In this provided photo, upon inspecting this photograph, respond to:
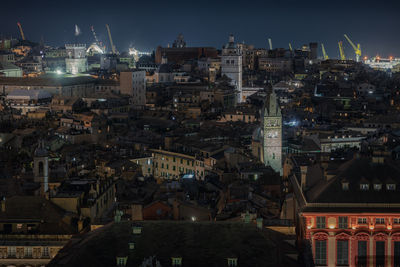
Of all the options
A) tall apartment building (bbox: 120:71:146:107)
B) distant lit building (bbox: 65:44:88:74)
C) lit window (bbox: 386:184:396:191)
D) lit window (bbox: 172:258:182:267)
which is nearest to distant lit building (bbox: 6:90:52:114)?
tall apartment building (bbox: 120:71:146:107)

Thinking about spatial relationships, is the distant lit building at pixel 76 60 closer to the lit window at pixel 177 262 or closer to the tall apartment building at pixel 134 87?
the tall apartment building at pixel 134 87

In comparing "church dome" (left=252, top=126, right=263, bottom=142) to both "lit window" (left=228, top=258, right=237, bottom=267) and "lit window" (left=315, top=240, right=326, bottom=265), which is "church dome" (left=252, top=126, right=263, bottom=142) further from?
"lit window" (left=228, top=258, right=237, bottom=267)

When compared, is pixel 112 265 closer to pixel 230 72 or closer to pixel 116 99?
pixel 116 99

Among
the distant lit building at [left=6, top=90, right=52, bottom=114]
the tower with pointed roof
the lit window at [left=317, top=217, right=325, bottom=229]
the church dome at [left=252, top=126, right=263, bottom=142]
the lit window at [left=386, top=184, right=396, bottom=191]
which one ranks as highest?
the tower with pointed roof

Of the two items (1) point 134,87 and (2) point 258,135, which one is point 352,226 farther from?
(1) point 134,87

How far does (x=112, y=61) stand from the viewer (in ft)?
566

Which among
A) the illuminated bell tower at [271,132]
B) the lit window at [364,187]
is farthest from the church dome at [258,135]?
the lit window at [364,187]

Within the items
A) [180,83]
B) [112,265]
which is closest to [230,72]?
[180,83]

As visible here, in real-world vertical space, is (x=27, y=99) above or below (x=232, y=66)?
below

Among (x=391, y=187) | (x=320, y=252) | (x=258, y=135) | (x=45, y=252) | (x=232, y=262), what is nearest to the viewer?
(x=232, y=262)

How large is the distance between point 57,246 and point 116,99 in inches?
2924

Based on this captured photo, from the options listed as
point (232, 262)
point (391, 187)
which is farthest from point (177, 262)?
point (391, 187)

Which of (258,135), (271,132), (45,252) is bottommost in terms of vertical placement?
(45,252)

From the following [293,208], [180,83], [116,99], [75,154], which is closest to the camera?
[293,208]
